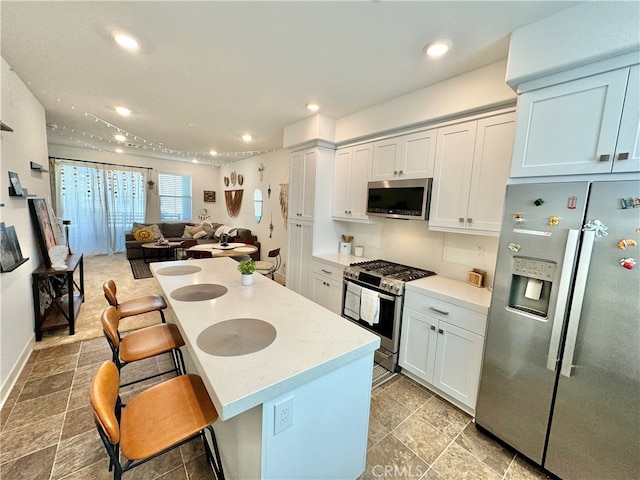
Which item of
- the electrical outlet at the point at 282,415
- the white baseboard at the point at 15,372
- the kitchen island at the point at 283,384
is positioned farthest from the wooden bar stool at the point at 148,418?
the white baseboard at the point at 15,372

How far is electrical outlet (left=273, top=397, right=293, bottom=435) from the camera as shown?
1.02 m

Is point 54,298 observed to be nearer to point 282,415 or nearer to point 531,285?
point 282,415

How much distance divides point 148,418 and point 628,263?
7.84 ft

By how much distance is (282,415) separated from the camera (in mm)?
1036

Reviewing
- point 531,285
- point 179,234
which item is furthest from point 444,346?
point 179,234

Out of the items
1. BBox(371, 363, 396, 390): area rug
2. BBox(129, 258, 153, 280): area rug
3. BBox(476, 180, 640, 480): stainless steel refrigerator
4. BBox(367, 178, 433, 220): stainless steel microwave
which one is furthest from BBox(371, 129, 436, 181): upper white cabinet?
BBox(129, 258, 153, 280): area rug

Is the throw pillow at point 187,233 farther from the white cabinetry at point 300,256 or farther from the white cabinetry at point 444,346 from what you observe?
the white cabinetry at point 444,346

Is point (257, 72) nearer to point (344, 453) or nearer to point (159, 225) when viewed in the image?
point (344, 453)

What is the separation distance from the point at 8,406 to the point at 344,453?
8.10 ft

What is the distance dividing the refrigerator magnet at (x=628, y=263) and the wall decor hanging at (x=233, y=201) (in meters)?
6.75

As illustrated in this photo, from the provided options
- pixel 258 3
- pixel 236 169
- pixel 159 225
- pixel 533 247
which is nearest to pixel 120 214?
pixel 159 225

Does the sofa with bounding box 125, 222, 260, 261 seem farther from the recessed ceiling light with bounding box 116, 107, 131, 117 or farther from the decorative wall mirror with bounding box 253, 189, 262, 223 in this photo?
the recessed ceiling light with bounding box 116, 107, 131, 117

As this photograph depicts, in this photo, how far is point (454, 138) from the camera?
2268mm

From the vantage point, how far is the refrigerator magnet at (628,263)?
4.13 feet
